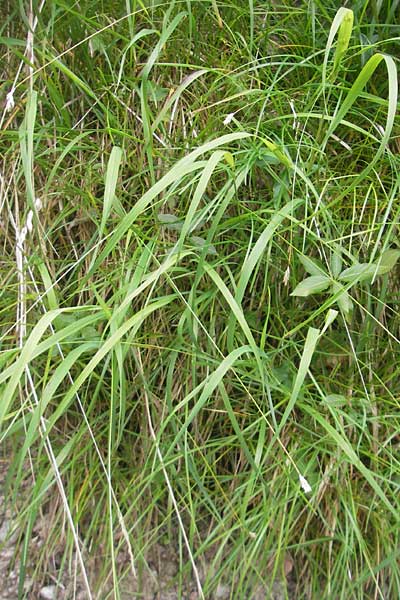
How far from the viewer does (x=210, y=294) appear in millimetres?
962

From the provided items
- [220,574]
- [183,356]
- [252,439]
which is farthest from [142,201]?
[220,574]

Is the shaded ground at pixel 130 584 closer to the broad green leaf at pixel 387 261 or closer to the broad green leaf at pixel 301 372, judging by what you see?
the broad green leaf at pixel 301 372

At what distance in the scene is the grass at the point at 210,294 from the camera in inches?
37.2

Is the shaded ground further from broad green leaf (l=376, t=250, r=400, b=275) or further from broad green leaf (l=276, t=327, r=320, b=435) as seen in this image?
broad green leaf (l=376, t=250, r=400, b=275)

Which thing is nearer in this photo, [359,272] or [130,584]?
[359,272]

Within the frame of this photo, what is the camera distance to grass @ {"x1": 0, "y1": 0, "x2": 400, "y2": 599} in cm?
94

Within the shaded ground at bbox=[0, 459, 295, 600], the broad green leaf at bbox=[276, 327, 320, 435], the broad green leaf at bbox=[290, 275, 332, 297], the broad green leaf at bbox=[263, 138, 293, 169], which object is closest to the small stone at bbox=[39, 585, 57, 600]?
the shaded ground at bbox=[0, 459, 295, 600]

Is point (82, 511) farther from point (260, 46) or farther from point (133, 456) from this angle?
point (260, 46)

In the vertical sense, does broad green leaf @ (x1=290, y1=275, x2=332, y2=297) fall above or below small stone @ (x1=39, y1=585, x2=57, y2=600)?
above

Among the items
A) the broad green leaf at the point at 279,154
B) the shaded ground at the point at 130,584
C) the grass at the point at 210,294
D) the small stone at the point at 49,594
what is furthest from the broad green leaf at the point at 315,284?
the small stone at the point at 49,594

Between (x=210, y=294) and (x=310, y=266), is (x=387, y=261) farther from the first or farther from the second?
(x=210, y=294)

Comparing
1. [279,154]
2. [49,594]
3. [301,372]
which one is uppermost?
[279,154]

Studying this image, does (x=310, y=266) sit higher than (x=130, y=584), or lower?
higher

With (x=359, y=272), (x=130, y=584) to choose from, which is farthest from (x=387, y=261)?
(x=130, y=584)
